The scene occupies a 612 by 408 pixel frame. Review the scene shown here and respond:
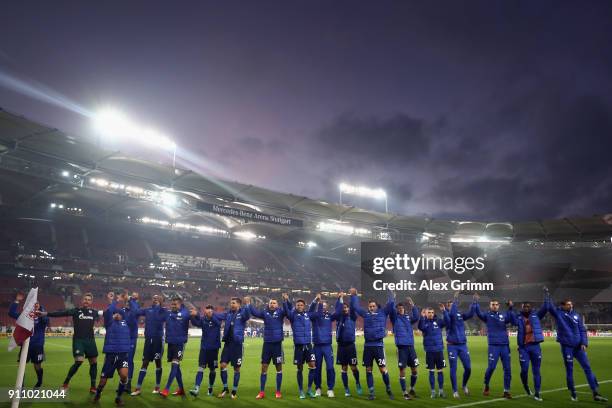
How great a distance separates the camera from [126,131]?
40781mm

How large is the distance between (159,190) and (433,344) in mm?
35427

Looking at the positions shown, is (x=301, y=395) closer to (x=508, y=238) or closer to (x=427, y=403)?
(x=427, y=403)

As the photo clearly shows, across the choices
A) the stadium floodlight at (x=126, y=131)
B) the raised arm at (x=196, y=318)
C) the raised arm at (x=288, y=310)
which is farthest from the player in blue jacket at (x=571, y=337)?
the stadium floodlight at (x=126, y=131)

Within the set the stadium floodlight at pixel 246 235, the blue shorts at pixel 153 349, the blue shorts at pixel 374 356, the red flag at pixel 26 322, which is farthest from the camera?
the stadium floodlight at pixel 246 235

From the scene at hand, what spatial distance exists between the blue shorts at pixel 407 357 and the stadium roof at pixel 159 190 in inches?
1114

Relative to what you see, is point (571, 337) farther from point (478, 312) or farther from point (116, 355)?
point (116, 355)

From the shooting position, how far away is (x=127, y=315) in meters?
12.8

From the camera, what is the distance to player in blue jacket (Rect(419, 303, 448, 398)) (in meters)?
12.0

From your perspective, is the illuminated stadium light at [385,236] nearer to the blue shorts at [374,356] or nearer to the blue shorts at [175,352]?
the blue shorts at [374,356]

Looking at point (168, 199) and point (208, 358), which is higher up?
point (168, 199)

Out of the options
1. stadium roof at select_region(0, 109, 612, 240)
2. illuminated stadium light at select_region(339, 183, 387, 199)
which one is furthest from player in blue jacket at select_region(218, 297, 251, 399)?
illuminated stadium light at select_region(339, 183, 387, 199)

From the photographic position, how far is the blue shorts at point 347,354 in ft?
39.5

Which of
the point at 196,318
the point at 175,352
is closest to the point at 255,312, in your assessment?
the point at 196,318

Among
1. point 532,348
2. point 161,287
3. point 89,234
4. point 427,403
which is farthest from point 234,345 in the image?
point 89,234
